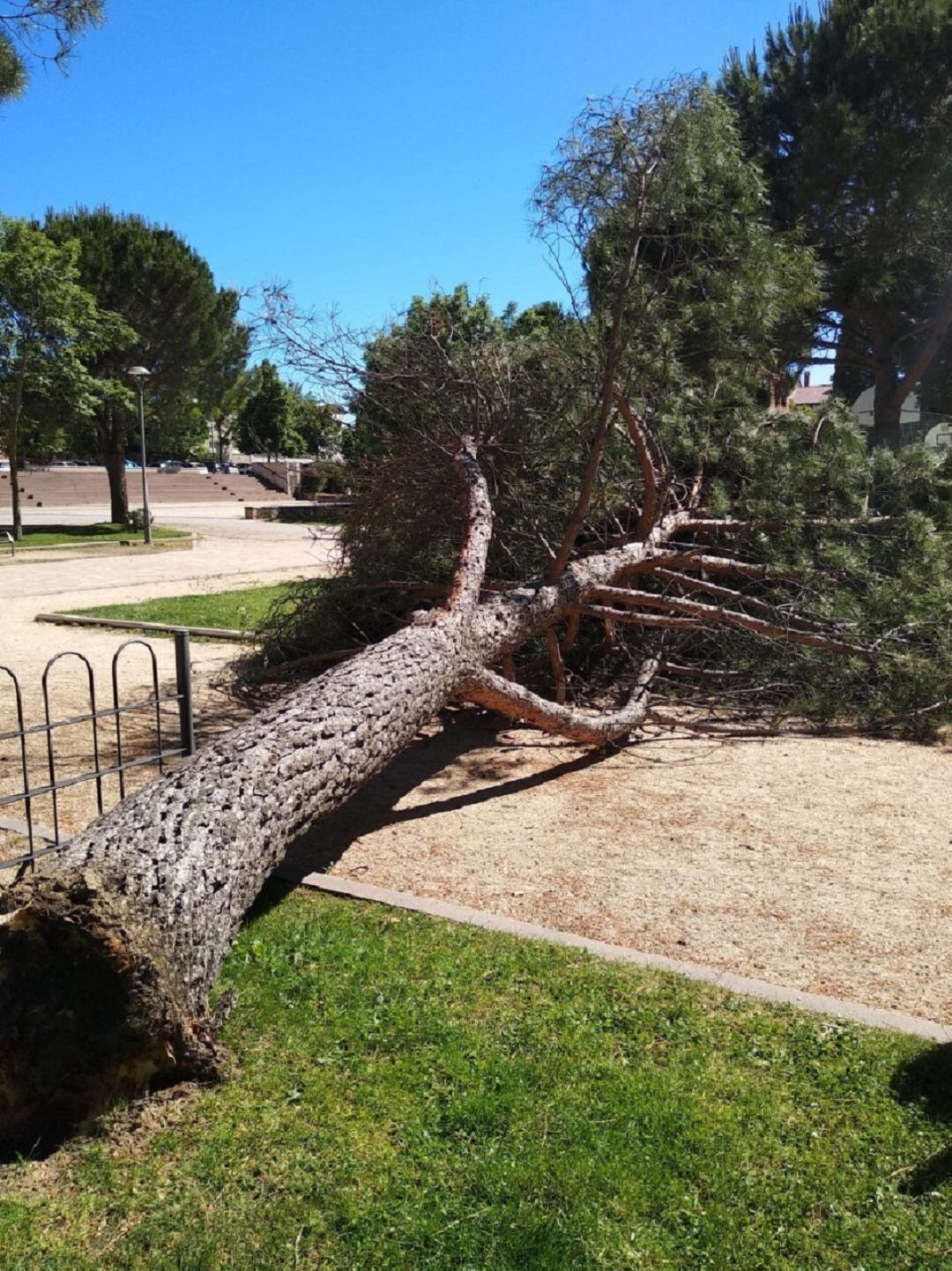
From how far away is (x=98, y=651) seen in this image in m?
9.34

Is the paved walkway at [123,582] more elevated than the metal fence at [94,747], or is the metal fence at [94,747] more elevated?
the metal fence at [94,747]

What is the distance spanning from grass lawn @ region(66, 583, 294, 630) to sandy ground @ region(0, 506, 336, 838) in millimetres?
669

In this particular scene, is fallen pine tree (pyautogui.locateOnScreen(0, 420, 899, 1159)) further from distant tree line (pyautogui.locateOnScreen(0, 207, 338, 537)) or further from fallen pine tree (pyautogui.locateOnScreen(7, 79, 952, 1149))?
distant tree line (pyautogui.locateOnScreen(0, 207, 338, 537))

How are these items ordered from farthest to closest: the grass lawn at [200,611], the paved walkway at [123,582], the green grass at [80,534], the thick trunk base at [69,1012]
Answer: the green grass at [80,534] → the grass lawn at [200,611] → the paved walkway at [123,582] → the thick trunk base at [69,1012]

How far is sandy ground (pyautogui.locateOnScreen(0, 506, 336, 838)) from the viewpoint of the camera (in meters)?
6.01

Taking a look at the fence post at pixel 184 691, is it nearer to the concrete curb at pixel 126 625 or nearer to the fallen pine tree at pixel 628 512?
the fallen pine tree at pixel 628 512

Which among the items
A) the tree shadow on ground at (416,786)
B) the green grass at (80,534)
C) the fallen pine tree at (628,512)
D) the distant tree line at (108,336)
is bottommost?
the tree shadow on ground at (416,786)

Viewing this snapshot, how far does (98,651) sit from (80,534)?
1806cm

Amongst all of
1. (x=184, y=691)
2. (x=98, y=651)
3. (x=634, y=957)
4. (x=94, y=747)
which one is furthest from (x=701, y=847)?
(x=98, y=651)

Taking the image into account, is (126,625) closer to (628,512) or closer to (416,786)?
(628,512)

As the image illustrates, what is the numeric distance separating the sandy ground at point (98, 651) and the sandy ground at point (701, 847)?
1653mm

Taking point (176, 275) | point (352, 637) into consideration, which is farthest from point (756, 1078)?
point (176, 275)

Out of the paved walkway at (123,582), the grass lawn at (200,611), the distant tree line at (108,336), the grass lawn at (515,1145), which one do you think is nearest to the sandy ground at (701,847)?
the grass lawn at (515,1145)

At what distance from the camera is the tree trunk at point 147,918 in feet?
8.25
